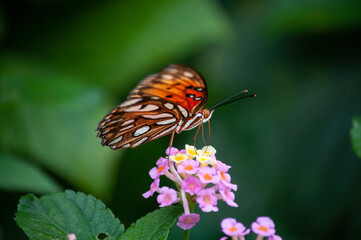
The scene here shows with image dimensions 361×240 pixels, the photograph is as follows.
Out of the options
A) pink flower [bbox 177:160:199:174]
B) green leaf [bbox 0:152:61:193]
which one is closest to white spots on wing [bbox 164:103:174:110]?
pink flower [bbox 177:160:199:174]

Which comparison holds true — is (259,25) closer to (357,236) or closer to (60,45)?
(60,45)

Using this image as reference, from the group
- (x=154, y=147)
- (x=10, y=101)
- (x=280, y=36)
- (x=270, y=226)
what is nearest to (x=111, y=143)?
(x=270, y=226)

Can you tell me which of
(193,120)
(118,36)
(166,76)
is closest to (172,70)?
(166,76)

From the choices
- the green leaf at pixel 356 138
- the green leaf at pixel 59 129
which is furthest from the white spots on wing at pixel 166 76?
the green leaf at pixel 59 129

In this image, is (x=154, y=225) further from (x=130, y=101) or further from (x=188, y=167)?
(x=130, y=101)

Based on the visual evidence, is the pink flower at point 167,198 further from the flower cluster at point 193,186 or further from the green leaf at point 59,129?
the green leaf at point 59,129

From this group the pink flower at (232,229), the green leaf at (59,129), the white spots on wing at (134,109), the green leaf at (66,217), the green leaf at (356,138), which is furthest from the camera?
the green leaf at (59,129)
